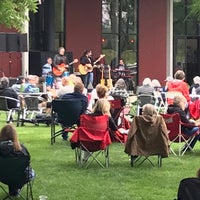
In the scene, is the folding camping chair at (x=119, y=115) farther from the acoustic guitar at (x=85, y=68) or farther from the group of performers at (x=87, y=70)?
the acoustic guitar at (x=85, y=68)

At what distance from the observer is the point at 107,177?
9.16 meters

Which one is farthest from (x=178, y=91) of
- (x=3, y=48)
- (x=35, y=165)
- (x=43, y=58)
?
(x=43, y=58)

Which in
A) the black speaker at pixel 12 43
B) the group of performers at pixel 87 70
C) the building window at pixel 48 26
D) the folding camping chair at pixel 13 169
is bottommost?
the folding camping chair at pixel 13 169

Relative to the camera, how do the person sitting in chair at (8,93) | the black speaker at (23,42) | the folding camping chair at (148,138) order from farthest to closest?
1. the black speaker at (23,42)
2. the person sitting in chair at (8,93)
3. the folding camping chair at (148,138)

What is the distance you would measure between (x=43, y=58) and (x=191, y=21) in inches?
357

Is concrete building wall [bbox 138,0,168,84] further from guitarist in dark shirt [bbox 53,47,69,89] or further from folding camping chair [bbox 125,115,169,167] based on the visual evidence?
folding camping chair [bbox 125,115,169,167]

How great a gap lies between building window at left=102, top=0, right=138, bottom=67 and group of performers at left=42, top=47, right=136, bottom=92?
1242 mm

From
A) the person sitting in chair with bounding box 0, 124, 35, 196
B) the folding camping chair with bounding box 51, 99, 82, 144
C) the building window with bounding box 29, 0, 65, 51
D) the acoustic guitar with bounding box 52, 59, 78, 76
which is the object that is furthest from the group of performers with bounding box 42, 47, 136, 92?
the person sitting in chair with bounding box 0, 124, 35, 196

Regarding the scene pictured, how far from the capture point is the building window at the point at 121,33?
31.3 metres

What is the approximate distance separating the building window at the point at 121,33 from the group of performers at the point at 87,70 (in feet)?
4.08

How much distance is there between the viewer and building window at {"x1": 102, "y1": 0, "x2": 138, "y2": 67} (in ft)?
103

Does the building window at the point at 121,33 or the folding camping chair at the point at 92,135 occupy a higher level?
the building window at the point at 121,33

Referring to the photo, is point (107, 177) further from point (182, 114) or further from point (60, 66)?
point (60, 66)

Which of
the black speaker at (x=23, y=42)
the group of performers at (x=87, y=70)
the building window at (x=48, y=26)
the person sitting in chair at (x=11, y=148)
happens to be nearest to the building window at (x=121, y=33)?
the group of performers at (x=87, y=70)
